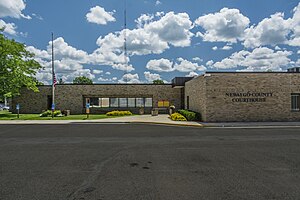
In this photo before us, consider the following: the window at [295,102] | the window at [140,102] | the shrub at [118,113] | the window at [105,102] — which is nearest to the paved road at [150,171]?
the window at [295,102]

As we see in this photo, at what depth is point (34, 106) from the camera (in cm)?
3092

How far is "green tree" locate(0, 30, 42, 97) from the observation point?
91.8ft

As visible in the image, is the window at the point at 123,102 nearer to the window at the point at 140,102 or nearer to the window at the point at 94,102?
the window at the point at 140,102

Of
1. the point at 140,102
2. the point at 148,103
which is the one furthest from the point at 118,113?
the point at 148,103

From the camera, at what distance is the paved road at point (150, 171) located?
15.3ft

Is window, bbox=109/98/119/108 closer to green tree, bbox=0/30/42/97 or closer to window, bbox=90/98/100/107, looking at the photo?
window, bbox=90/98/100/107

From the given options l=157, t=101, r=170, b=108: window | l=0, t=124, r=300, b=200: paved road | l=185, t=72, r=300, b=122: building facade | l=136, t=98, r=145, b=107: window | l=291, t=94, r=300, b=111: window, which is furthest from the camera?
l=136, t=98, r=145, b=107: window

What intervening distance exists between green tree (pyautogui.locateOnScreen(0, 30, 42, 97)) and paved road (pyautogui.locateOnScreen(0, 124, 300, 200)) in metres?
21.6

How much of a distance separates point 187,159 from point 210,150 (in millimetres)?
1747

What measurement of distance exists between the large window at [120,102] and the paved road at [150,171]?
21.2 m

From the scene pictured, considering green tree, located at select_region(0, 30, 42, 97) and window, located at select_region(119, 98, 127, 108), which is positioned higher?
green tree, located at select_region(0, 30, 42, 97)

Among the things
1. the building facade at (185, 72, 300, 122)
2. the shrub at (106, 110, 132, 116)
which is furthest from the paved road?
the shrub at (106, 110, 132, 116)

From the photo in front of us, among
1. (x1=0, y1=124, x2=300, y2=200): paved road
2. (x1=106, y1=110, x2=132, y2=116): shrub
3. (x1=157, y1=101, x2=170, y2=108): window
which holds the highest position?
(x1=157, y1=101, x2=170, y2=108): window

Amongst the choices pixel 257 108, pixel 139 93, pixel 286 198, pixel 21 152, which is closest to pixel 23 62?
pixel 139 93
